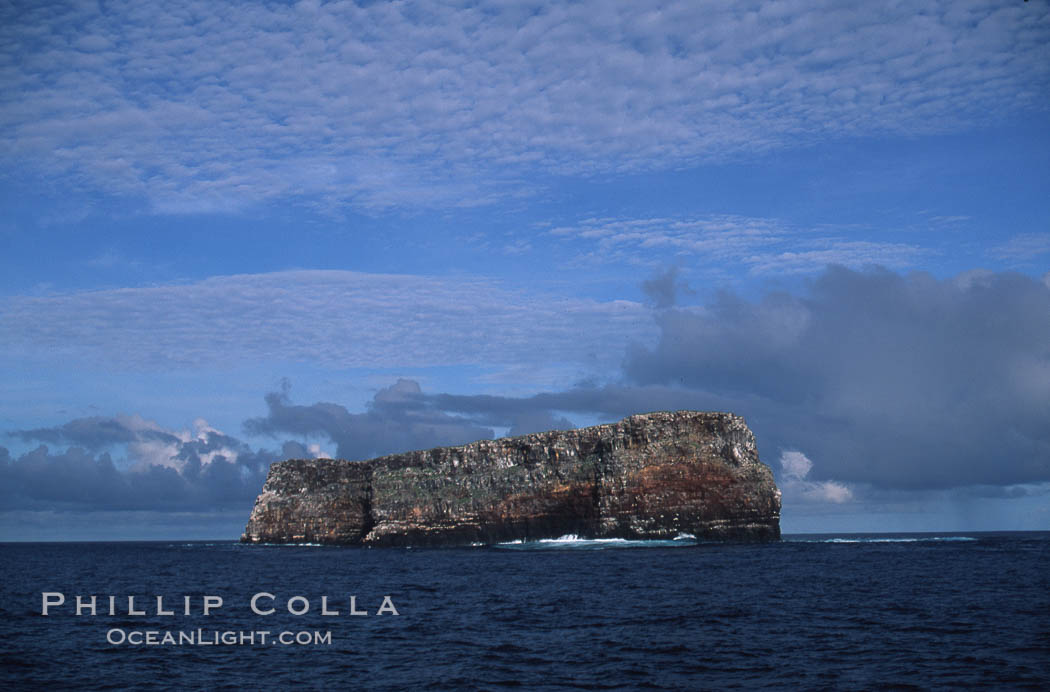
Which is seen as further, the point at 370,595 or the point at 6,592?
the point at 6,592

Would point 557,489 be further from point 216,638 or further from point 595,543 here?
point 216,638

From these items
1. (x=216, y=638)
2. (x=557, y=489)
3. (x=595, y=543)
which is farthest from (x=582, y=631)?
(x=557, y=489)

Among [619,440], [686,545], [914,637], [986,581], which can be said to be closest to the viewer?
[914,637]

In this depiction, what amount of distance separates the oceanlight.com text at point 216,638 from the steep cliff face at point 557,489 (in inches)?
2376

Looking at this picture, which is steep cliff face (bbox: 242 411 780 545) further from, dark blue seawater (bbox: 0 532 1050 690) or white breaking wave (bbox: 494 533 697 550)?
dark blue seawater (bbox: 0 532 1050 690)

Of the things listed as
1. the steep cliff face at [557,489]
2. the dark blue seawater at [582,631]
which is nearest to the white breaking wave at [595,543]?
the steep cliff face at [557,489]

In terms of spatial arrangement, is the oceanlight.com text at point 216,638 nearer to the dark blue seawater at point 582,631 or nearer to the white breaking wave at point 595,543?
the dark blue seawater at point 582,631

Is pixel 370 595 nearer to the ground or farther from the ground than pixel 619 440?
nearer to the ground

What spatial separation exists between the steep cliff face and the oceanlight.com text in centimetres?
6034

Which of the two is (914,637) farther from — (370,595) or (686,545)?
(686,545)

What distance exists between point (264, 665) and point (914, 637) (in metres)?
21.3

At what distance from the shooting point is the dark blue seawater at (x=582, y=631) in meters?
22.6

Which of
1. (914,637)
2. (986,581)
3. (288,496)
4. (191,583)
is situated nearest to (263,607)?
(191,583)

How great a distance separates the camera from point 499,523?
9888 centimetres
